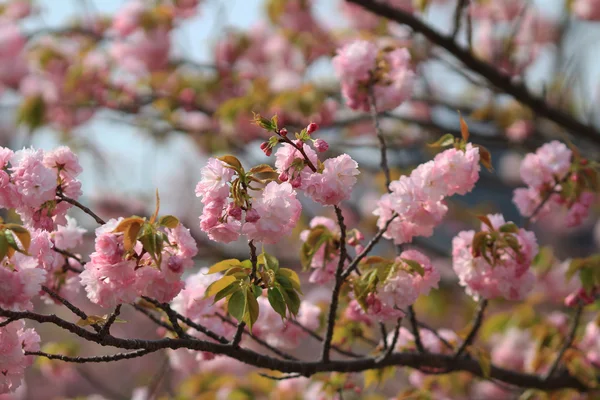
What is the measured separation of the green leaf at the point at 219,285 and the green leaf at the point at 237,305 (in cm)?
4

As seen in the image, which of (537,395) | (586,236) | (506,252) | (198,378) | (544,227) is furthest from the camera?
(586,236)

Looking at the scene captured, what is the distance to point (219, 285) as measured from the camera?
1.30 metres

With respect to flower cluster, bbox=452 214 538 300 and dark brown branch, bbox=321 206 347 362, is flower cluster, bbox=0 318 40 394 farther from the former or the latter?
flower cluster, bbox=452 214 538 300

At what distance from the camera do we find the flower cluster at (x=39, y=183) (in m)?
1.25

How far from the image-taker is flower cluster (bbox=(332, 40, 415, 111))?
1973mm

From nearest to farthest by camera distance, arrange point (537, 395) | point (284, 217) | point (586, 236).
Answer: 1. point (284, 217)
2. point (537, 395)
3. point (586, 236)

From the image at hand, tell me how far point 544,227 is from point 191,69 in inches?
373

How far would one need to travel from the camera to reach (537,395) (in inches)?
91.5

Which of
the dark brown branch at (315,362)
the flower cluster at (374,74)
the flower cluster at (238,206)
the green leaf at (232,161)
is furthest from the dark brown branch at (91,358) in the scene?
the flower cluster at (374,74)

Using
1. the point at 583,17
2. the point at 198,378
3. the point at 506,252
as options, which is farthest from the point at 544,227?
the point at 506,252

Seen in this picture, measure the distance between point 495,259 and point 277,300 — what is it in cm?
57

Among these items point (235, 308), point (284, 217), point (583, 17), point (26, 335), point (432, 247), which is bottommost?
point (432, 247)

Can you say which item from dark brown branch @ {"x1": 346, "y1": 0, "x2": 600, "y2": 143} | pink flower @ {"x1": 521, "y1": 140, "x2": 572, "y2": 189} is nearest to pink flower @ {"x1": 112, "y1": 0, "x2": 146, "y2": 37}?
dark brown branch @ {"x1": 346, "y1": 0, "x2": 600, "y2": 143}

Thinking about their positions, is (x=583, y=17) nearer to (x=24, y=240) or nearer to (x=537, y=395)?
(x=537, y=395)
